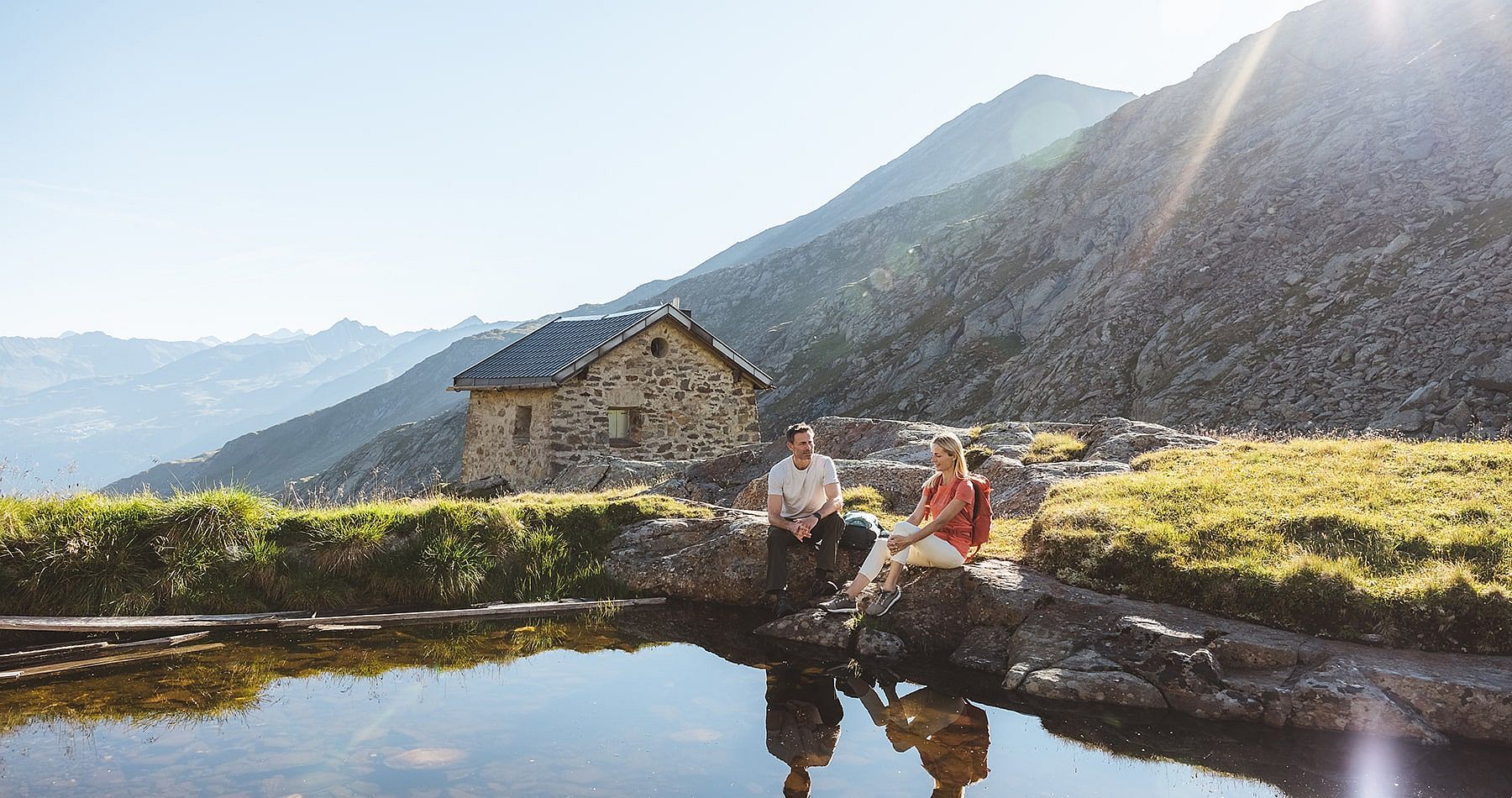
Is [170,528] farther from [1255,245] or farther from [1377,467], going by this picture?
[1255,245]

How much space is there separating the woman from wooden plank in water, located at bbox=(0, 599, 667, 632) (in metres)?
2.68

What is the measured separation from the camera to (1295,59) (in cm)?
5794

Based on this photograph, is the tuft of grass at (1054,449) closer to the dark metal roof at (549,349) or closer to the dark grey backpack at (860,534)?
the dark grey backpack at (860,534)

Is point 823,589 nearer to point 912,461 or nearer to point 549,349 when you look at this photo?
point 912,461

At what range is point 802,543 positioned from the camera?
9594 mm

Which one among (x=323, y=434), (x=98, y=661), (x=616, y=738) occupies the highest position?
(x=98, y=661)

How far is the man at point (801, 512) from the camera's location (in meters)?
9.41

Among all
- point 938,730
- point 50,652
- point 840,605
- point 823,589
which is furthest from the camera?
point 823,589

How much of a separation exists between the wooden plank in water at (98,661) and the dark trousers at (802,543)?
548 cm

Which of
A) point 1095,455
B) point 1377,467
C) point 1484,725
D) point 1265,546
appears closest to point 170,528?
point 1265,546

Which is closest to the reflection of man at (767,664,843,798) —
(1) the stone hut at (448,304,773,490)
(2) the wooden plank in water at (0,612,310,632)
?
(2) the wooden plank in water at (0,612,310,632)

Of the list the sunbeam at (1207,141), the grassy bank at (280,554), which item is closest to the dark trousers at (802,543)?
the grassy bank at (280,554)

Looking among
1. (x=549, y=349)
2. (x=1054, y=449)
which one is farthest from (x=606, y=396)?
(x=1054, y=449)

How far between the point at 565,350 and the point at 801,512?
13.5 m
